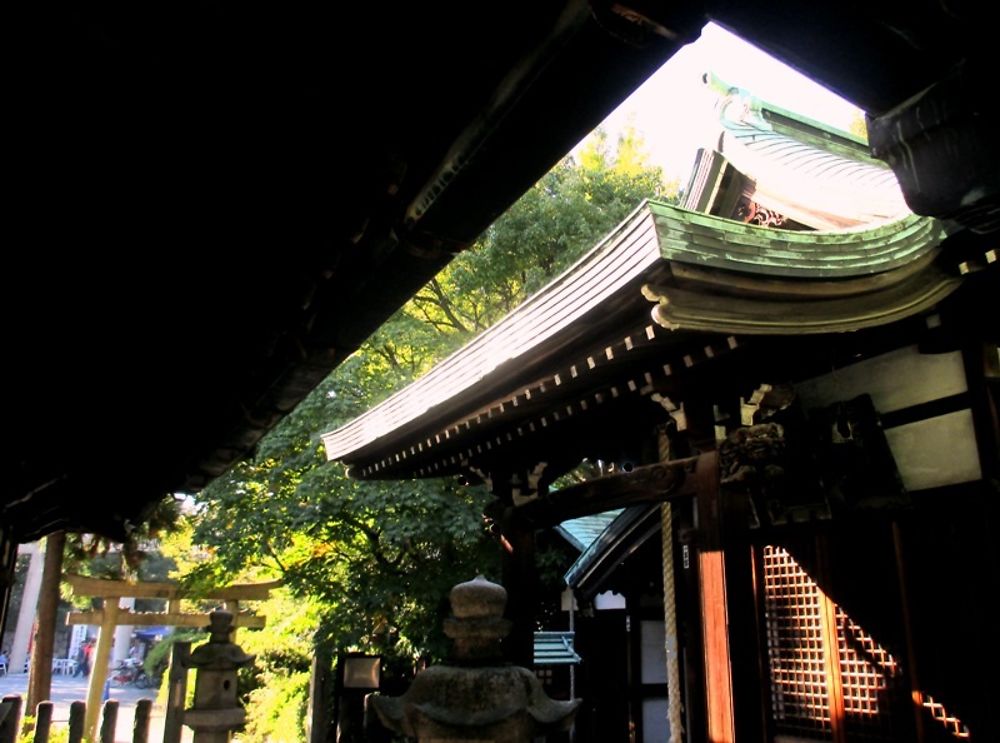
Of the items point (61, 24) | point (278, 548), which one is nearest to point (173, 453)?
point (61, 24)

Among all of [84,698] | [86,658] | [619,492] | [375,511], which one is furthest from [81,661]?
[619,492]

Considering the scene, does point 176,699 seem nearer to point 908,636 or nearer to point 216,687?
point 216,687

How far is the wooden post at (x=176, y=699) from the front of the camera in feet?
29.4

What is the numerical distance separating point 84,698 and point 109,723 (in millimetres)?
24219

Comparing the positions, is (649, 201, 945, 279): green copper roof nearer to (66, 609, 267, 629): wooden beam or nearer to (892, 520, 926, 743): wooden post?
(892, 520, 926, 743): wooden post

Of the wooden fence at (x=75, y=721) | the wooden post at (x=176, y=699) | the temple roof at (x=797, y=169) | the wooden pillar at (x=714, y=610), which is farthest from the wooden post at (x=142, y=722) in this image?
the temple roof at (x=797, y=169)

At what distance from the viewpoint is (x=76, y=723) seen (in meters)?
8.41

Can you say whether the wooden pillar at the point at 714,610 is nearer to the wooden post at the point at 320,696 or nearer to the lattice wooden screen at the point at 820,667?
the lattice wooden screen at the point at 820,667

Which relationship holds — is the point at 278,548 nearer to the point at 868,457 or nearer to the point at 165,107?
the point at 868,457

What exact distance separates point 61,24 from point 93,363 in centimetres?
169

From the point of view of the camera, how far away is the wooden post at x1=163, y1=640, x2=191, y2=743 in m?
8.96

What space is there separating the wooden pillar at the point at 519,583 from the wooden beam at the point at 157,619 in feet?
36.5

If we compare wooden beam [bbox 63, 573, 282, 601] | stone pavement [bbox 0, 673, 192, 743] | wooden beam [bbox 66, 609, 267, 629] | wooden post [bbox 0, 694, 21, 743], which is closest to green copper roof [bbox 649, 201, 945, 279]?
wooden post [bbox 0, 694, 21, 743]

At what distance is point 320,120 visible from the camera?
1282 mm
